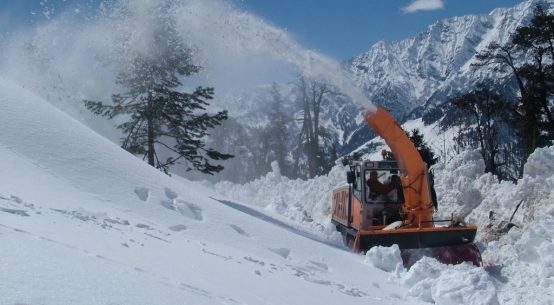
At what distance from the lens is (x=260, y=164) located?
2173 inches

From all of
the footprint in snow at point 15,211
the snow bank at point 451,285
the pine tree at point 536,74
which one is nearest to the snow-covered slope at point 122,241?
the footprint in snow at point 15,211

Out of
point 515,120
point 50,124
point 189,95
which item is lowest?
point 50,124

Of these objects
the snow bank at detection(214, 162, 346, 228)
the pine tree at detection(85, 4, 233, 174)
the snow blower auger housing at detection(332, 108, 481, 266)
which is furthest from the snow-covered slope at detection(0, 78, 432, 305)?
the pine tree at detection(85, 4, 233, 174)

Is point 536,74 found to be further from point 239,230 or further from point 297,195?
point 239,230

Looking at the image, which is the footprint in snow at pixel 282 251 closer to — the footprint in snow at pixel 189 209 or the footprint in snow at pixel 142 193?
the footprint in snow at pixel 189 209

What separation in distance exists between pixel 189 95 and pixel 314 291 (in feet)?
45.6

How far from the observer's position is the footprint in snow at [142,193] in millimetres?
7725

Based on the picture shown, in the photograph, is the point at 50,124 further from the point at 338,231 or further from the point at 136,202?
the point at 338,231

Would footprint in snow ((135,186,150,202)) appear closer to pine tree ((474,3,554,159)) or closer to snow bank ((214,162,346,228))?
snow bank ((214,162,346,228))

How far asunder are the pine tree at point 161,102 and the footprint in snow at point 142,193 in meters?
10.6

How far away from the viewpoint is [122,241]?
5238 millimetres

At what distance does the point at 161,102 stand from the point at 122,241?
44.4 ft

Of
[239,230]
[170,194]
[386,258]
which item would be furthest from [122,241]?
[386,258]

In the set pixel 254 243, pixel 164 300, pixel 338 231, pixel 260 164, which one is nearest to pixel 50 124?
pixel 254 243
